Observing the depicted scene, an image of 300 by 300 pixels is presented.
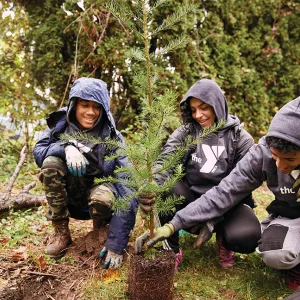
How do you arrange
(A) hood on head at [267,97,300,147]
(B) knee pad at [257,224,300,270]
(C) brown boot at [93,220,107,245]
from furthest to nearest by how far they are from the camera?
(C) brown boot at [93,220,107,245], (B) knee pad at [257,224,300,270], (A) hood on head at [267,97,300,147]

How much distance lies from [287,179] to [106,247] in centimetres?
137

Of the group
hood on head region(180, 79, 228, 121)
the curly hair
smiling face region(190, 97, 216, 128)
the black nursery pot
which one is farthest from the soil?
the curly hair

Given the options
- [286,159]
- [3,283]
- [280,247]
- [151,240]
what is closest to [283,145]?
[286,159]

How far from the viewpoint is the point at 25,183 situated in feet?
14.5

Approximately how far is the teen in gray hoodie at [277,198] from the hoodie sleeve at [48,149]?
1.01m

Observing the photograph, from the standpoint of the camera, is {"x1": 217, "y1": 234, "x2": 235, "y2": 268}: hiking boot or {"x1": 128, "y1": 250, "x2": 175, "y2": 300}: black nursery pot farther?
{"x1": 217, "y1": 234, "x2": 235, "y2": 268}: hiking boot

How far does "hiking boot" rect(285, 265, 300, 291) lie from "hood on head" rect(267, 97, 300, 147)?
0.97 meters

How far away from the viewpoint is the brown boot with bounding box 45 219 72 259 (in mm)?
2734

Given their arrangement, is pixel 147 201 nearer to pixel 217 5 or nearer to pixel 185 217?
pixel 185 217

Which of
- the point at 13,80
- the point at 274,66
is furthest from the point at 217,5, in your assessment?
the point at 13,80

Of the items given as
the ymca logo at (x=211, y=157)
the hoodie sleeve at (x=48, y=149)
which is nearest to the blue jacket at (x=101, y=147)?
the hoodie sleeve at (x=48, y=149)

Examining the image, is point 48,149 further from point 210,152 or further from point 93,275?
→ point 210,152

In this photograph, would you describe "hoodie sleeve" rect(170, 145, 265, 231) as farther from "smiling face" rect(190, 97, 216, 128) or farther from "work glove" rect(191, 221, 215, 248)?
"smiling face" rect(190, 97, 216, 128)

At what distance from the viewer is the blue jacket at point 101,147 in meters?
2.58
